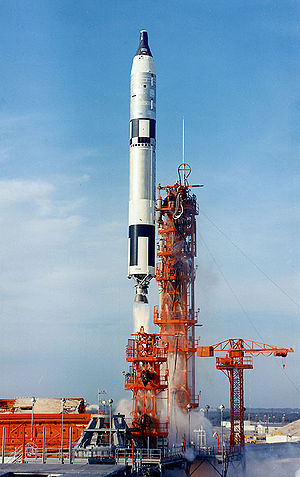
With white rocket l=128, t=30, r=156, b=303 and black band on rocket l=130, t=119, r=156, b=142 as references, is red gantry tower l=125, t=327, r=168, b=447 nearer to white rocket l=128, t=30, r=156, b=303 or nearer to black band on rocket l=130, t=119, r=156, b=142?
white rocket l=128, t=30, r=156, b=303

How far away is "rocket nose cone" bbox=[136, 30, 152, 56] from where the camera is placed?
7781cm

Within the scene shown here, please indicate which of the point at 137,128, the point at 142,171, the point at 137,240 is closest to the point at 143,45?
the point at 137,128

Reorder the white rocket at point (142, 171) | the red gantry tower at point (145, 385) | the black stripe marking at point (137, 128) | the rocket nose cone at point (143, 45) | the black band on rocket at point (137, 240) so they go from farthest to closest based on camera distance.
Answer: the rocket nose cone at point (143, 45), the black stripe marking at point (137, 128), the white rocket at point (142, 171), the black band on rocket at point (137, 240), the red gantry tower at point (145, 385)

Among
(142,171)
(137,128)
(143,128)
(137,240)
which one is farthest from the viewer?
(137,128)

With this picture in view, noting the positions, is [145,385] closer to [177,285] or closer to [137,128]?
[177,285]

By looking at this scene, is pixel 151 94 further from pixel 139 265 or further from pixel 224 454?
pixel 224 454

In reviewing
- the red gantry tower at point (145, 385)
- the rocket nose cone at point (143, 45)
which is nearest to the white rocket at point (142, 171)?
the rocket nose cone at point (143, 45)

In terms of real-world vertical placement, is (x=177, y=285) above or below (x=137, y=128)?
below

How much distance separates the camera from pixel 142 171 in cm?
7356

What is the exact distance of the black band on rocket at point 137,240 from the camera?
70.4 meters

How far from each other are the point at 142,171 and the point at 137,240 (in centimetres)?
832

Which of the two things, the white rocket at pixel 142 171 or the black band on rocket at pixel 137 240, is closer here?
the black band on rocket at pixel 137 240

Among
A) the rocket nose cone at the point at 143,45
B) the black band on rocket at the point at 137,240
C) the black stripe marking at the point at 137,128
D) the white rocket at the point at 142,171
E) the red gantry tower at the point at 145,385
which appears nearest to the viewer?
the red gantry tower at the point at 145,385

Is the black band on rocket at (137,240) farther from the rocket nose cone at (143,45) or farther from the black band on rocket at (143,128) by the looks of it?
the rocket nose cone at (143,45)
